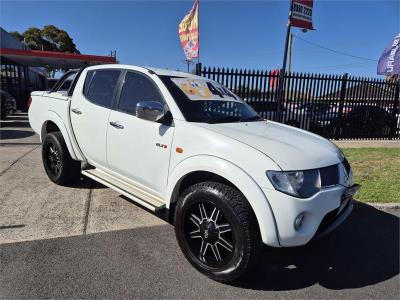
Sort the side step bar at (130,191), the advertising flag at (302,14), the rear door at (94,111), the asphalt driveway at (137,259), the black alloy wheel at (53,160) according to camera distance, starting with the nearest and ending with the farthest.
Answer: the asphalt driveway at (137,259), the side step bar at (130,191), the rear door at (94,111), the black alloy wheel at (53,160), the advertising flag at (302,14)

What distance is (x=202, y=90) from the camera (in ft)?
13.7

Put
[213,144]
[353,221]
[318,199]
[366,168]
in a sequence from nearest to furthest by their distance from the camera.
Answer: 1. [318,199]
2. [213,144]
3. [353,221]
4. [366,168]

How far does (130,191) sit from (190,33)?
9.31 meters

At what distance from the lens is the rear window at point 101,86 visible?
4.46 m

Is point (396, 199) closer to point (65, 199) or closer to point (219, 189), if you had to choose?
point (219, 189)

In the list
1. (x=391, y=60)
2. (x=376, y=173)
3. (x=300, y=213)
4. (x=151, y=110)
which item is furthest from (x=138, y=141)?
(x=391, y=60)

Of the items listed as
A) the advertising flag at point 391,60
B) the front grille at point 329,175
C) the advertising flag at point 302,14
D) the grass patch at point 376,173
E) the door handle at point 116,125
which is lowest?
the grass patch at point 376,173

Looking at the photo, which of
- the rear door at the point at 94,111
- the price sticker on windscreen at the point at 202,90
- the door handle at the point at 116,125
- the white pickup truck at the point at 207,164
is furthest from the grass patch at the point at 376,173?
the rear door at the point at 94,111

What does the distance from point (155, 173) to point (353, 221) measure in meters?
2.79

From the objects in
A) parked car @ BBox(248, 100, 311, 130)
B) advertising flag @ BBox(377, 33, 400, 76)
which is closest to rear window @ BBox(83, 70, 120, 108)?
parked car @ BBox(248, 100, 311, 130)

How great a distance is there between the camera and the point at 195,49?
38.8 feet

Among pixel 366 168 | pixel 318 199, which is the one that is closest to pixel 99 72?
pixel 318 199

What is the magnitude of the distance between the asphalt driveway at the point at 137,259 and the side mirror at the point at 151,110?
4.44 ft

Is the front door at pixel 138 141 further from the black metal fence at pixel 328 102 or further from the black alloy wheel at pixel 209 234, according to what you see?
the black metal fence at pixel 328 102
